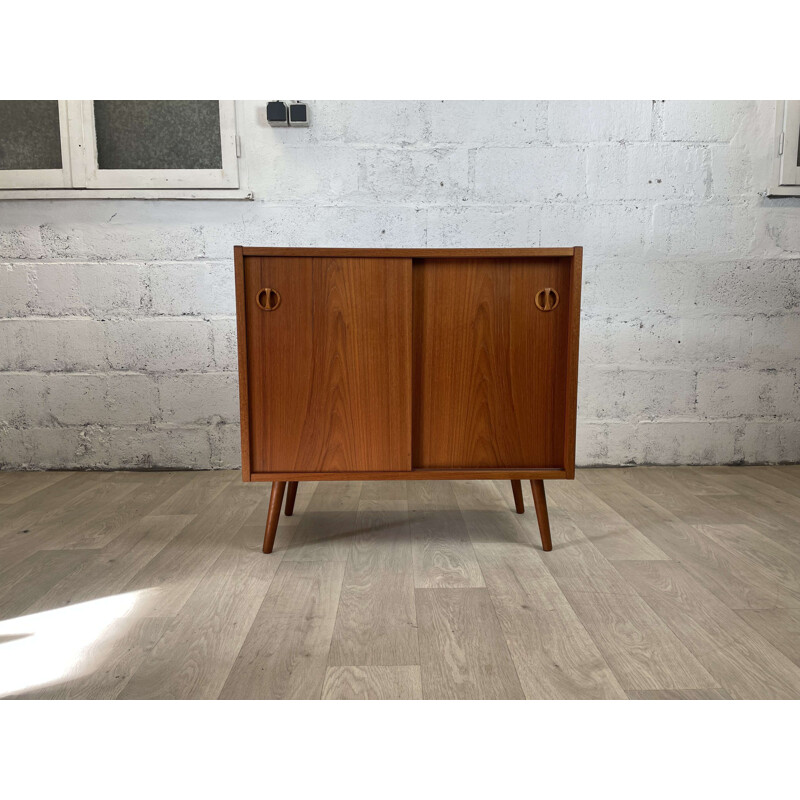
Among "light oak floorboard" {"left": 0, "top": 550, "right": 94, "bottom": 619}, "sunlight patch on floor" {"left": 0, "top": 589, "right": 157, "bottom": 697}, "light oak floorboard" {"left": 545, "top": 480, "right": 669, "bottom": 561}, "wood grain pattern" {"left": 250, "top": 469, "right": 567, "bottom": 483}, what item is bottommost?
"light oak floorboard" {"left": 545, "top": 480, "right": 669, "bottom": 561}

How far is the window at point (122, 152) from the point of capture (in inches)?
91.0

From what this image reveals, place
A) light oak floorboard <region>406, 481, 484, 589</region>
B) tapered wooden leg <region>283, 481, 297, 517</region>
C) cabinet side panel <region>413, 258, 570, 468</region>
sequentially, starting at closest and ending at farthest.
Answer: light oak floorboard <region>406, 481, 484, 589</region>
cabinet side panel <region>413, 258, 570, 468</region>
tapered wooden leg <region>283, 481, 297, 517</region>

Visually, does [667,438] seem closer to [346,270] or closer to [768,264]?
[768,264]

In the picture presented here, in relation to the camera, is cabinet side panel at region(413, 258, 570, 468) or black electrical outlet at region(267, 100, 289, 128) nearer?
cabinet side panel at region(413, 258, 570, 468)

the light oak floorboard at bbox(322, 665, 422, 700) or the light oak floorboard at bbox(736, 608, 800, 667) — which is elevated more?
the light oak floorboard at bbox(322, 665, 422, 700)

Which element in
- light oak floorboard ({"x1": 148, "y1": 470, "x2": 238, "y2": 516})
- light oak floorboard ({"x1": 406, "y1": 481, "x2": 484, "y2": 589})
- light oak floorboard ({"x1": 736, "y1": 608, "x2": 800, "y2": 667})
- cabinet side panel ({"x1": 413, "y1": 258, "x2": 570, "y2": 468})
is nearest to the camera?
light oak floorboard ({"x1": 736, "y1": 608, "x2": 800, "y2": 667})

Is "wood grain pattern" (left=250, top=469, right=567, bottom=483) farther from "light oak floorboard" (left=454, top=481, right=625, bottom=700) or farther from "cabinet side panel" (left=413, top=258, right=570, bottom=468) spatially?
"light oak floorboard" (left=454, top=481, right=625, bottom=700)

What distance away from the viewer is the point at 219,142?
7.66ft

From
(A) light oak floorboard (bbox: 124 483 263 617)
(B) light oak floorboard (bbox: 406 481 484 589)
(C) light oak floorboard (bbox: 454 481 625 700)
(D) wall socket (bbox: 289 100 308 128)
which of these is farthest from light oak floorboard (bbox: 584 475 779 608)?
(D) wall socket (bbox: 289 100 308 128)

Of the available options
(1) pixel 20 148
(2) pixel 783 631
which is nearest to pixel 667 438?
(2) pixel 783 631

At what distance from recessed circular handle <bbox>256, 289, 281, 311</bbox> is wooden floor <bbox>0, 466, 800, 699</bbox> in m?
0.57

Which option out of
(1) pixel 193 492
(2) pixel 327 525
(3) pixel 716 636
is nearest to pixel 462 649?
(3) pixel 716 636

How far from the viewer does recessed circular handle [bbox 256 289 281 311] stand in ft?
4.85

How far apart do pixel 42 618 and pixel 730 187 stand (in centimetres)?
247
